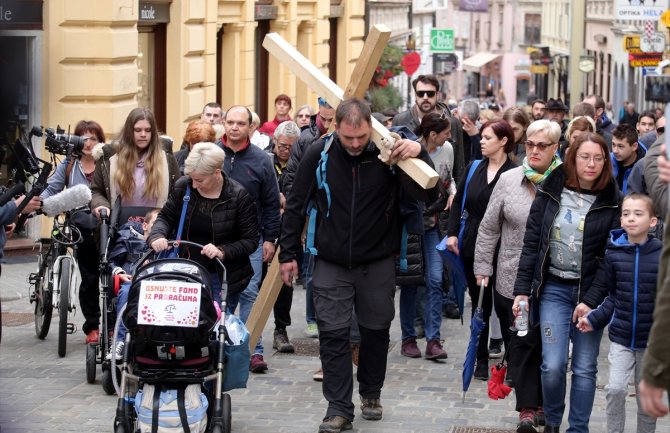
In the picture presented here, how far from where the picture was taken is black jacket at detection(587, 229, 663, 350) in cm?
733

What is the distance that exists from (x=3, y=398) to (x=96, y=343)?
2.50ft

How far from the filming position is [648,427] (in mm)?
7566

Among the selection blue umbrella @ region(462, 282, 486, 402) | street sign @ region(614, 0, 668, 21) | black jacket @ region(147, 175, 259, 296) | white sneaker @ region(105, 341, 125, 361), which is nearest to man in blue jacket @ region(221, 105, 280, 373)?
black jacket @ region(147, 175, 259, 296)

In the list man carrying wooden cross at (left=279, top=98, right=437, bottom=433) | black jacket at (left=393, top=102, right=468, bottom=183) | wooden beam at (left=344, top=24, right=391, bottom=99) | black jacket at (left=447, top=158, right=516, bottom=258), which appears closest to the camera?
man carrying wooden cross at (left=279, top=98, right=437, bottom=433)

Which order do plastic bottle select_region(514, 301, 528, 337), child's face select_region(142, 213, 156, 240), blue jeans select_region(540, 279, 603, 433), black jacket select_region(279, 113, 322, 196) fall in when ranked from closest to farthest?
blue jeans select_region(540, 279, 603, 433) < plastic bottle select_region(514, 301, 528, 337) < child's face select_region(142, 213, 156, 240) < black jacket select_region(279, 113, 322, 196)

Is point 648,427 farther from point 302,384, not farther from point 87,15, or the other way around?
point 87,15

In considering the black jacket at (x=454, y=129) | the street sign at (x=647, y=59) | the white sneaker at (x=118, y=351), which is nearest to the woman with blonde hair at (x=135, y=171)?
the white sneaker at (x=118, y=351)

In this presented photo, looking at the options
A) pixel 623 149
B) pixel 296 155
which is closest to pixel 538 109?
pixel 623 149

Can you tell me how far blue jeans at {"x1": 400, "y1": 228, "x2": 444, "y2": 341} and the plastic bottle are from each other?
2718 mm

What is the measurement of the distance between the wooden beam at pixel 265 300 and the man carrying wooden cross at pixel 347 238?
2.32 feet

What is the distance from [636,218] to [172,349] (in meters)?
2.45

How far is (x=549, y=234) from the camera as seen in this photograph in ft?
25.5

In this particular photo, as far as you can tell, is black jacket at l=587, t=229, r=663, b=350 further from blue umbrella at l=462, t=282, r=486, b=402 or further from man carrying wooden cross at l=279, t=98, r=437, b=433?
blue umbrella at l=462, t=282, r=486, b=402

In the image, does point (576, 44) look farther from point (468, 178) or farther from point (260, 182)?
point (260, 182)
